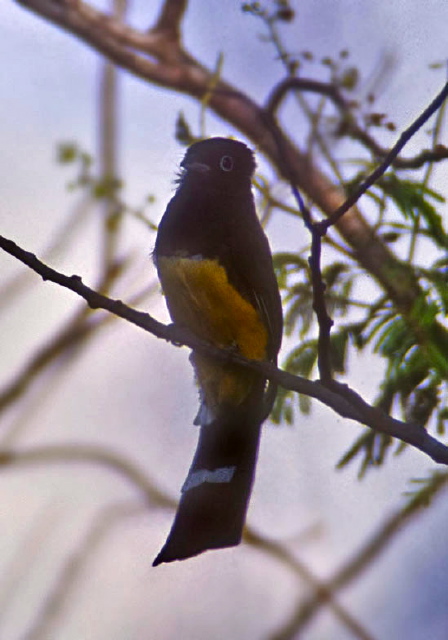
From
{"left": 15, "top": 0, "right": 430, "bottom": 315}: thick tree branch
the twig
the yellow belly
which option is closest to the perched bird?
the yellow belly

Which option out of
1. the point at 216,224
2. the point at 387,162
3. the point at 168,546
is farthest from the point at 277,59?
the point at 168,546

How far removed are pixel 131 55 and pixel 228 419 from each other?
1.10 metres

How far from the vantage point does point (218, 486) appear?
6.11ft

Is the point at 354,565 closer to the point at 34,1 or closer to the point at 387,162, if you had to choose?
the point at 387,162

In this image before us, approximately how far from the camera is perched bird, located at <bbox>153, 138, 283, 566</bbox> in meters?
1.92

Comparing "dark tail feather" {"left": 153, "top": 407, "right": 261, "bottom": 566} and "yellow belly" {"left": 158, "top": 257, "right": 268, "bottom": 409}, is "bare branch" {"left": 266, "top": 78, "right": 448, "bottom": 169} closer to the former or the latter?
"yellow belly" {"left": 158, "top": 257, "right": 268, "bottom": 409}

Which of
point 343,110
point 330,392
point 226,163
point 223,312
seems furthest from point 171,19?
point 330,392

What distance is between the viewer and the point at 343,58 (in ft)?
6.59

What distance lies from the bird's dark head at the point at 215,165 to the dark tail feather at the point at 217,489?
55cm

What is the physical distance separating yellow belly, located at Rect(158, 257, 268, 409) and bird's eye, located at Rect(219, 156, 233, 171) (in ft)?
1.00

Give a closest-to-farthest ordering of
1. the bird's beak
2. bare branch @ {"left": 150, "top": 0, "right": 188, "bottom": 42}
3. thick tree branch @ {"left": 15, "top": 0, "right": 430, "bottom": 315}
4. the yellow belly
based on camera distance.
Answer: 1. thick tree branch @ {"left": 15, "top": 0, "right": 430, "bottom": 315}
2. the yellow belly
3. the bird's beak
4. bare branch @ {"left": 150, "top": 0, "right": 188, "bottom": 42}

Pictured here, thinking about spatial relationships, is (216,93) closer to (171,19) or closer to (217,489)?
(171,19)

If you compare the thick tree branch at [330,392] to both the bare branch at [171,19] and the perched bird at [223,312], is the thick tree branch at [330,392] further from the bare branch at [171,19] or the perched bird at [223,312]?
the bare branch at [171,19]

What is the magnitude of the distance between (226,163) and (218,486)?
0.78m
